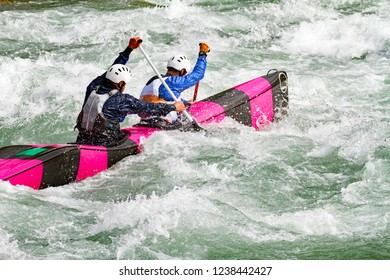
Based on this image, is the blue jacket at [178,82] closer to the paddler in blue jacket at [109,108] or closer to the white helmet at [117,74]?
the paddler in blue jacket at [109,108]

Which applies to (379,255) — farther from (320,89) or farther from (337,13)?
(337,13)

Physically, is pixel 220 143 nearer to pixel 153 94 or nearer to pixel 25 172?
pixel 153 94

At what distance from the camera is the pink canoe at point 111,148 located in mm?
7051

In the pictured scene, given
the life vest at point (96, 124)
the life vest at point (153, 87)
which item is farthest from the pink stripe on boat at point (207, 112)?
the life vest at point (96, 124)

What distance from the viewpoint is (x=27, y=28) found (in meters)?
13.3

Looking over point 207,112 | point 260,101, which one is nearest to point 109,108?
point 207,112

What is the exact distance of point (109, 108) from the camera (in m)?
7.54

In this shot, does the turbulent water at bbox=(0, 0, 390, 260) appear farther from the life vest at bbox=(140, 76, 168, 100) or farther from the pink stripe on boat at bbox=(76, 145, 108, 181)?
the life vest at bbox=(140, 76, 168, 100)

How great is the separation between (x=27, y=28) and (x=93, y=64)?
2373mm

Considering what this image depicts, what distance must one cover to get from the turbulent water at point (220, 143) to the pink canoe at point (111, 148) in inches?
4.6

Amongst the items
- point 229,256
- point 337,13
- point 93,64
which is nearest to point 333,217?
point 229,256

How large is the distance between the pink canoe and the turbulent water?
116 millimetres

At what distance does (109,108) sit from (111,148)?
16.0 inches

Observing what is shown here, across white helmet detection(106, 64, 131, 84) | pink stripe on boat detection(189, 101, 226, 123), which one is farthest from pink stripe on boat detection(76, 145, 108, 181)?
pink stripe on boat detection(189, 101, 226, 123)
